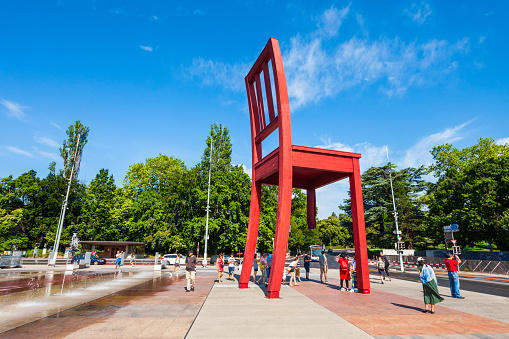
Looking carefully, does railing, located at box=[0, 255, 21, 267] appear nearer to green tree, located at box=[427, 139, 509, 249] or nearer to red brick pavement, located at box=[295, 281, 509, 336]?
red brick pavement, located at box=[295, 281, 509, 336]

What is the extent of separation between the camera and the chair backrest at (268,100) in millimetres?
10023

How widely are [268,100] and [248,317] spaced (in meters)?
8.08

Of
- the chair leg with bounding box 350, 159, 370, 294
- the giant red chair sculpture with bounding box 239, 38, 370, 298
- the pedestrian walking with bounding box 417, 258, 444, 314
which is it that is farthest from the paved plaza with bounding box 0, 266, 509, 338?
the giant red chair sculpture with bounding box 239, 38, 370, 298

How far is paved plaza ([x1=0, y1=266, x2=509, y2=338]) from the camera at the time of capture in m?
5.18

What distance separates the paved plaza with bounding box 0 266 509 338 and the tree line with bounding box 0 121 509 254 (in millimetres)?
25688

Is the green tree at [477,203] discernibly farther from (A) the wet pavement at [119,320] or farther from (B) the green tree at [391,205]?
(A) the wet pavement at [119,320]

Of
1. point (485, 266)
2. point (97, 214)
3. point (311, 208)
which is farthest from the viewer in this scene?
point (97, 214)

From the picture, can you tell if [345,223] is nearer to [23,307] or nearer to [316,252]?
[316,252]

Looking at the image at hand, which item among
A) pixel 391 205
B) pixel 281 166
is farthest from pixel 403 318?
pixel 391 205

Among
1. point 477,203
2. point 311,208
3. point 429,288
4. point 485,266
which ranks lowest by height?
point 485,266


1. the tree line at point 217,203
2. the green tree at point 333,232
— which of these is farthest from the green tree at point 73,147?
the green tree at point 333,232

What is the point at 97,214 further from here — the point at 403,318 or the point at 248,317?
the point at 403,318

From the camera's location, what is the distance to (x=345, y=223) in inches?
2093

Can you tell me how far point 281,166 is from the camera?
9.66 meters
